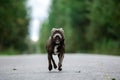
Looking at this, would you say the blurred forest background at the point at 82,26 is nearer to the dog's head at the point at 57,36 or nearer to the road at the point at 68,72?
the road at the point at 68,72

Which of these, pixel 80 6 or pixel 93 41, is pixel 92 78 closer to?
pixel 93 41

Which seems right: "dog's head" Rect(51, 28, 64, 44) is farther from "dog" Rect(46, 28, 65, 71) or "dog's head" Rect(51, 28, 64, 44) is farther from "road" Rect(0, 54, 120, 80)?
"road" Rect(0, 54, 120, 80)

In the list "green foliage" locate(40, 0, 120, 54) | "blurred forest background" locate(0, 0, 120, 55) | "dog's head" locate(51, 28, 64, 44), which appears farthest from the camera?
"blurred forest background" locate(0, 0, 120, 55)

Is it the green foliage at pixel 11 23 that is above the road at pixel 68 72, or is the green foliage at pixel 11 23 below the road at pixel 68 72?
above

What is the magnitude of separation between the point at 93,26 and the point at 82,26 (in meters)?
8.11

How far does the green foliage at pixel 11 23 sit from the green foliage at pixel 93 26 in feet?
21.1

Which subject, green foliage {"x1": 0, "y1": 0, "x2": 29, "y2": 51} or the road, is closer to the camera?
the road

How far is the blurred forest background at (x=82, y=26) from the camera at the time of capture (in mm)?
41906

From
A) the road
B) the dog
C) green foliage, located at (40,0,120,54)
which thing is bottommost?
the road

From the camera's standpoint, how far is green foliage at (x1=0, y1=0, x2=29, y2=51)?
51.6 m

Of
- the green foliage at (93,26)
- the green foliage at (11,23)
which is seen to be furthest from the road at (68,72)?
the green foliage at (11,23)

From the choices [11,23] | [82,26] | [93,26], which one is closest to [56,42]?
[93,26]

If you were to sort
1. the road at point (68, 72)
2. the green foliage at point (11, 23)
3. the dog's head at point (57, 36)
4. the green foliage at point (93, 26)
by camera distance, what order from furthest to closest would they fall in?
1. the green foliage at point (11, 23)
2. the green foliage at point (93, 26)
3. the dog's head at point (57, 36)
4. the road at point (68, 72)

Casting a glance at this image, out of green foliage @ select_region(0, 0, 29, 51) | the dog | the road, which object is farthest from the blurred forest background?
the dog
